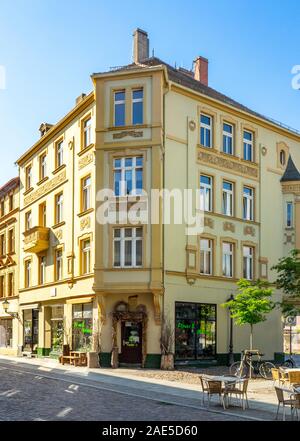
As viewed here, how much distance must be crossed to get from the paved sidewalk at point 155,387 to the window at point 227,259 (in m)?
7.98

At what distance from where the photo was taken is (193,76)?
126 feet

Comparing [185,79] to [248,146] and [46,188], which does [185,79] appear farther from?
[46,188]

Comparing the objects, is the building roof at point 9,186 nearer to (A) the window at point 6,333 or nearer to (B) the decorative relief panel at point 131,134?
(A) the window at point 6,333

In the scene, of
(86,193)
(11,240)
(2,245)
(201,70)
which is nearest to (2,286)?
(2,245)

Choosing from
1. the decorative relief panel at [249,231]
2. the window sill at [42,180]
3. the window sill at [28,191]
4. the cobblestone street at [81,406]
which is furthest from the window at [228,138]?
the cobblestone street at [81,406]

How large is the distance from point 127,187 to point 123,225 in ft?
5.98

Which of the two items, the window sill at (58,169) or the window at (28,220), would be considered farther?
the window at (28,220)

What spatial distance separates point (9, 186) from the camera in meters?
43.2

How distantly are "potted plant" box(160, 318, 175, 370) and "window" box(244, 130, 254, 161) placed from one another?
10635mm

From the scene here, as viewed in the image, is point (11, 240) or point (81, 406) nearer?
point (81, 406)

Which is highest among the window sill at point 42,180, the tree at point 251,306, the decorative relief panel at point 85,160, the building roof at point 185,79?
the building roof at point 185,79

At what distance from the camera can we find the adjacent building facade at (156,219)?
28.0 metres

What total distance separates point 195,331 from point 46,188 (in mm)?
12979

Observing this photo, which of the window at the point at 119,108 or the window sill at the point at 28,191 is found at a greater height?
the window at the point at 119,108
